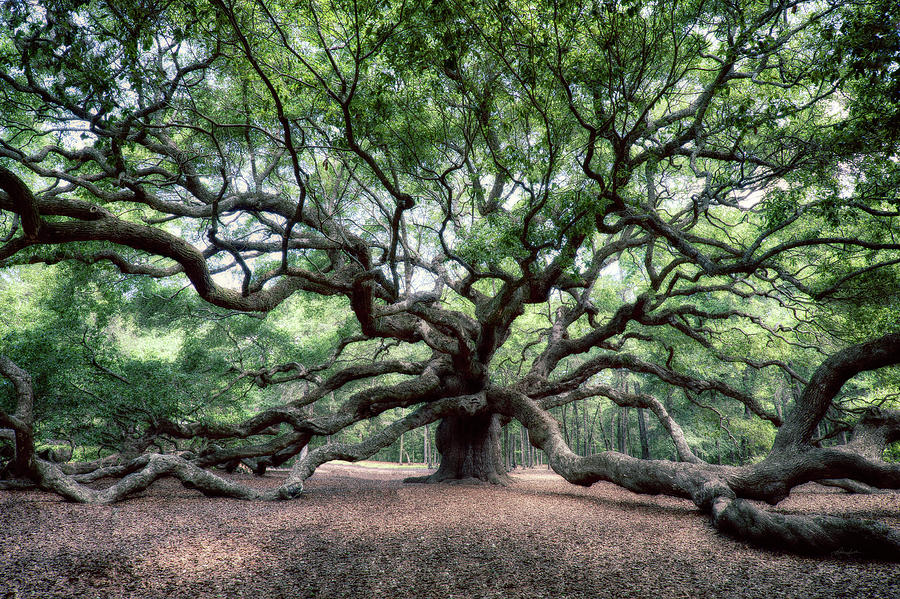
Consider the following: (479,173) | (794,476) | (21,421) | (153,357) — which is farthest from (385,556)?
(153,357)

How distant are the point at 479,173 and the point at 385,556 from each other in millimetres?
6302

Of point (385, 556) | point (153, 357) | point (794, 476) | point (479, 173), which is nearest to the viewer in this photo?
point (385, 556)

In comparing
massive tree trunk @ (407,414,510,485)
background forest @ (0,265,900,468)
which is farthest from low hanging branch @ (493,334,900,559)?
massive tree trunk @ (407,414,510,485)

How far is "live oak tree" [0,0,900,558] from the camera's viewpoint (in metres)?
4.26

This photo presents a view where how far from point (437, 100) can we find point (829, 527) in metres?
6.27

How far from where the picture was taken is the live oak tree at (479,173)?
14.0 feet

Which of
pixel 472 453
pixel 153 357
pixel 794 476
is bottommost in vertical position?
pixel 472 453

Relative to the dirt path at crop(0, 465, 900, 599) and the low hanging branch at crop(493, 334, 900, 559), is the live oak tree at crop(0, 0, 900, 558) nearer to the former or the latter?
the low hanging branch at crop(493, 334, 900, 559)

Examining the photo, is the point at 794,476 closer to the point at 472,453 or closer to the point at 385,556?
the point at 385,556

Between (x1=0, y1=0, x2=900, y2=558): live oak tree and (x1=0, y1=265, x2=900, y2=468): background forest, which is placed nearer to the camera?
(x1=0, y1=0, x2=900, y2=558): live oak tree

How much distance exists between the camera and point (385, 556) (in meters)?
3.34

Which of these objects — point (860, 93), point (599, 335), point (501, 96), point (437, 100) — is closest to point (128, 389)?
point (437, 100)

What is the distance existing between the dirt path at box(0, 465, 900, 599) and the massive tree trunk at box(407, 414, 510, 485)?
4.00m

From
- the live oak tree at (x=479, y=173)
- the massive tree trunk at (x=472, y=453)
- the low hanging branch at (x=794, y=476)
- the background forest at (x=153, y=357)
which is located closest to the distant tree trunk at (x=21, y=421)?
the live oak tree at (x=479, y=173)
